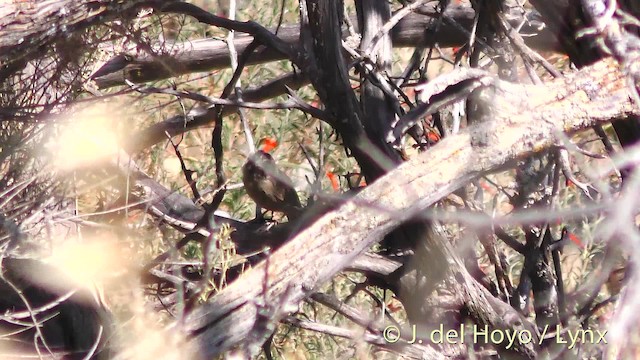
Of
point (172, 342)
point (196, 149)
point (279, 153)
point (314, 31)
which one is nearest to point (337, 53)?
point (314, 31)

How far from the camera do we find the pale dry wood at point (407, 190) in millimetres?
1735

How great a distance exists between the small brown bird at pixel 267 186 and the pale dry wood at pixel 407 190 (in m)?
1.19

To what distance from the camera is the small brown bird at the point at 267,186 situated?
314cm

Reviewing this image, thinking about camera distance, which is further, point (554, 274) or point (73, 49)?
point (554, 274)

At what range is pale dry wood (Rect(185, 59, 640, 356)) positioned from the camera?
5.69ft

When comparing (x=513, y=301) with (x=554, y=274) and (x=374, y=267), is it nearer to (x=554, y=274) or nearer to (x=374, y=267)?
(x=554, y=274)

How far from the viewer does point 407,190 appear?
72.3 inches

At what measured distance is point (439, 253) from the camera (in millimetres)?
2377

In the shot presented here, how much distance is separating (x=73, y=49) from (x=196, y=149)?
9.93 ft

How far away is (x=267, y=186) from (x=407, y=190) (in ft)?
4.80

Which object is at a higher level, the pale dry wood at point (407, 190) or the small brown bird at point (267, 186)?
the pale dry wood at point (407, 190)

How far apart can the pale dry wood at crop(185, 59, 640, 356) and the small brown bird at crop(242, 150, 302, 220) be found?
1193 millimetres

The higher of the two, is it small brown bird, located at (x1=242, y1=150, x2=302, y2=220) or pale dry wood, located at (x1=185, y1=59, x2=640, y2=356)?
pale dry wood, located at (x1=185, y1=59, x2=640, y2=356)

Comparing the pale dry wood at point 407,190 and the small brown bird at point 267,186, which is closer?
the pale dry wood at point 407,190
